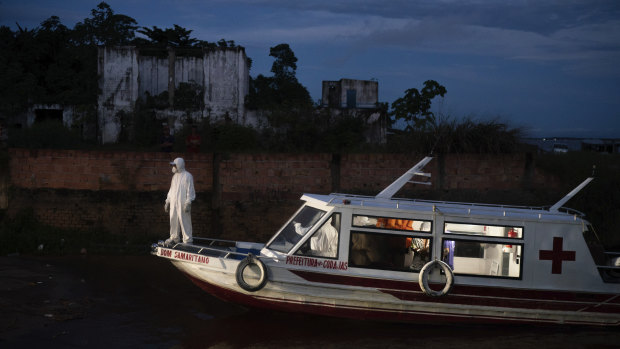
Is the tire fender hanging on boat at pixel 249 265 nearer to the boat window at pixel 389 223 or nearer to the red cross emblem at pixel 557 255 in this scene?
the boat window at pixel 389 223

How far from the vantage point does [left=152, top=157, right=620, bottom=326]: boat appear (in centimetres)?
716

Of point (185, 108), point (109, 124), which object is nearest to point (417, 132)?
point (185, 108)

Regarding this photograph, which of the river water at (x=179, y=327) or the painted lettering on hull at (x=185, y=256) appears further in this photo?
the painted lettering on hull at (x=185, y=256)

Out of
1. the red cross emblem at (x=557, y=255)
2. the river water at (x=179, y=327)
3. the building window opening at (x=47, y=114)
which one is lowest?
the river water at (x=179, y=327)

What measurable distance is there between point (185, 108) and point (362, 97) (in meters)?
12.6

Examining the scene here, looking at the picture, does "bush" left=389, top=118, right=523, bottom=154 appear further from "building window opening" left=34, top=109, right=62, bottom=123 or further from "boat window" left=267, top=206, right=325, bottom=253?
"building window opening" left=34, top=109, right=62, bottom=123

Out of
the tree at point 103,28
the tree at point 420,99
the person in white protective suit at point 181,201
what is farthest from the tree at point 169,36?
the person in white protective suit at point 181,201

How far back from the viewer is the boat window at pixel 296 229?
24.5 ft

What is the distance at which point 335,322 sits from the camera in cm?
766

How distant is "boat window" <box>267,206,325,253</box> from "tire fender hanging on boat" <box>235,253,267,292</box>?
0.54 metres

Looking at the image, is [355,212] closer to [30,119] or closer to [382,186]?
[382,186]

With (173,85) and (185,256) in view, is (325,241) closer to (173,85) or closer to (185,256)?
(185,256)

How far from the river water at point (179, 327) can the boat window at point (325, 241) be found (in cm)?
105

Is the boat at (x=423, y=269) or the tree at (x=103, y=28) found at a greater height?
the tree at (x=103, y=28)
